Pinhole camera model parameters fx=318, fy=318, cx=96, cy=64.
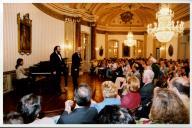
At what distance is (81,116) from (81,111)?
0.10m

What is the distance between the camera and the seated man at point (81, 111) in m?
3.37

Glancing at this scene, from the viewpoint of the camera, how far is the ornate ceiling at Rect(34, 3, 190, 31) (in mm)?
4266

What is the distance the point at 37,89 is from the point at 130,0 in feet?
6.21

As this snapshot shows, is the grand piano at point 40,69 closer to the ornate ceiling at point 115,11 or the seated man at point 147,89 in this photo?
the ornate ceiling at point 115,11

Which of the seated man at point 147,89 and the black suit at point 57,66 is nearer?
the seated man at point 147,89

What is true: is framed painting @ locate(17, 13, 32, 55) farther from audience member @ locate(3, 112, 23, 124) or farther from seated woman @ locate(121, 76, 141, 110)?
seated woman @ locate(121, 76, 141, 110)

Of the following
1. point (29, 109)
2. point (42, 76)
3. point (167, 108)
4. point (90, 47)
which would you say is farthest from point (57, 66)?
point (167, 108)

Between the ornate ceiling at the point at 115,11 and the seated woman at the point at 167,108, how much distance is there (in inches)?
44.9

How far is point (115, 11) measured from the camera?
5.28m

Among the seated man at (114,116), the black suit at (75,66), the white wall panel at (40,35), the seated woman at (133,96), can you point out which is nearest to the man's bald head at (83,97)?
the seated man at (114,116)

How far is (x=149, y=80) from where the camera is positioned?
4191 mm

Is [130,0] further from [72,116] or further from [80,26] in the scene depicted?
[80,26]

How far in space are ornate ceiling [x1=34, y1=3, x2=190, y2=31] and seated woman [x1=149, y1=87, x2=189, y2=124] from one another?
114 cm

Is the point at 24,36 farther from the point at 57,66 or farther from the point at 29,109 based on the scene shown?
the point at 29,109
